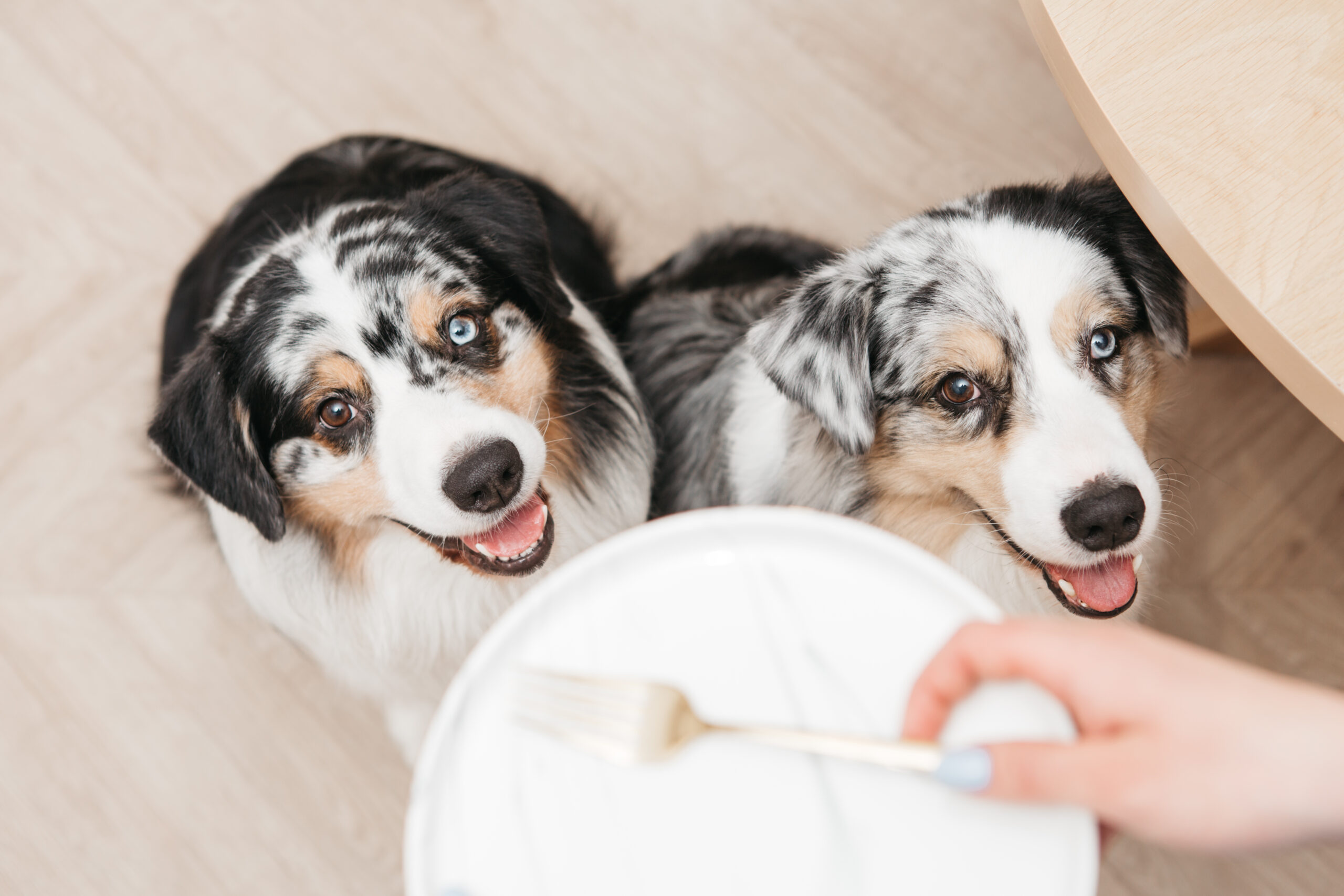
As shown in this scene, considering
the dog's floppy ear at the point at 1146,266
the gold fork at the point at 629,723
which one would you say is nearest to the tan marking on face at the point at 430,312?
the gold fork at the point at 629,723

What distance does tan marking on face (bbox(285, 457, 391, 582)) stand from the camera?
1.92 meters

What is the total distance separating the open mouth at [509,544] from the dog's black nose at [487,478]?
0.52 feet

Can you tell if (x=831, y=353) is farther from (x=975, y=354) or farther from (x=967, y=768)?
(x=967, y=768)

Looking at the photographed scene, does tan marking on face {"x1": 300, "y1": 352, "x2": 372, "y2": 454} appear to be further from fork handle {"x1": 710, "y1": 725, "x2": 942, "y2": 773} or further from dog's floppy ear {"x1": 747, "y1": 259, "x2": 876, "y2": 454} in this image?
fork handle {"x1": 710, "y1": 725, "x2": 942, "y2": 773}

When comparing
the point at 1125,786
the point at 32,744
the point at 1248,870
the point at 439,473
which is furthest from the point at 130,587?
the point at 1248,870

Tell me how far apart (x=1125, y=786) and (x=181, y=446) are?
1835mm

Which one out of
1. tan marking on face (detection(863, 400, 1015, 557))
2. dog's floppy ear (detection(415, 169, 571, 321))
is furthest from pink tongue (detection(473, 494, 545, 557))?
tan marking on face (detection(863, 400, 1015, 557))

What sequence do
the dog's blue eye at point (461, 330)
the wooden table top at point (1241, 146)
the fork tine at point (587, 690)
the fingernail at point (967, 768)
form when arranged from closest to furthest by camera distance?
the fingernail at point (967, 768), the fork tine at point (587, 690), the wooden table top at point (1241, 146), the dog's blue eye at point (461, 330)

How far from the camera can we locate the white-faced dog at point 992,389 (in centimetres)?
168

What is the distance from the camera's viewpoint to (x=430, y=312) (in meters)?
1.90

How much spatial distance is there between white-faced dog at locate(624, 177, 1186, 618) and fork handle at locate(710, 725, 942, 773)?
78 centimetres

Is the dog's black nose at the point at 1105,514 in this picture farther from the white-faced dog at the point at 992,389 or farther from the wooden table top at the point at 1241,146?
the wooden table top at the point at 1241,146

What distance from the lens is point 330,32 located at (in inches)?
139

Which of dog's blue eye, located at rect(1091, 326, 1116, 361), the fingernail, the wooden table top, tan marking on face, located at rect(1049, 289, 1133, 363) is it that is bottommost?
the fingernail
